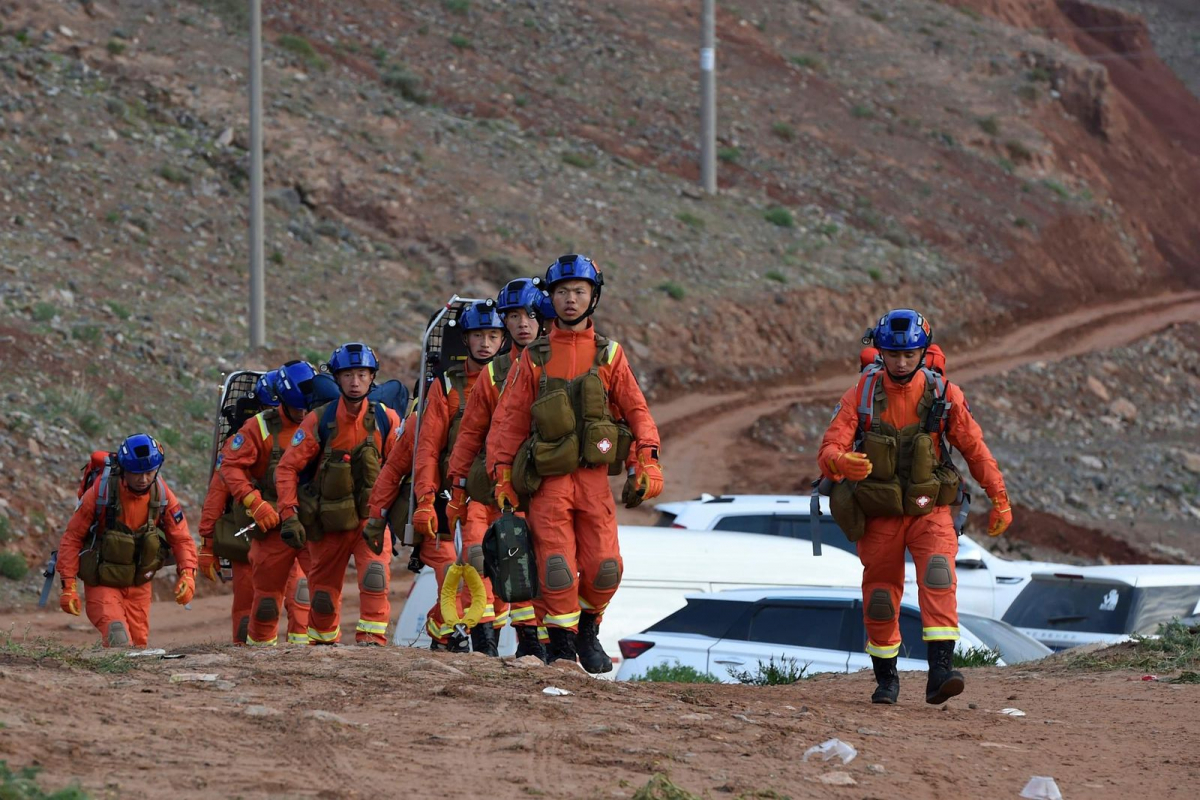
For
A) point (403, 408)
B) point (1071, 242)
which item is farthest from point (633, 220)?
point (403, 408)

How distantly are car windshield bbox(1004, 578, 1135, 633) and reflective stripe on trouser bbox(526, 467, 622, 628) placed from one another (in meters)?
6.53

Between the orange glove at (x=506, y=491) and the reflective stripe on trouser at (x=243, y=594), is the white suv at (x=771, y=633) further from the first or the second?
the reflective stripe on trouser at (x=243, y=594)

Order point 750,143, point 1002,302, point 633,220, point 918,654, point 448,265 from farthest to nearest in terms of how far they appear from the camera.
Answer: point 750,143, point 1002,302, point 633,220, point 448,265, point 918,654

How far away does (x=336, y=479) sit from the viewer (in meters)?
11.6

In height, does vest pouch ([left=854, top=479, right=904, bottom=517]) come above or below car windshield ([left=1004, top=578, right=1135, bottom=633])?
above

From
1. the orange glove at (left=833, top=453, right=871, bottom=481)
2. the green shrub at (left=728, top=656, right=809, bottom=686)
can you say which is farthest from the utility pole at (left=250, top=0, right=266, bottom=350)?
the orange glove at (left=833, top=453, right=871, bottom=481)

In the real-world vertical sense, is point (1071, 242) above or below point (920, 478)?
above

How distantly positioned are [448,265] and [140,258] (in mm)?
6421

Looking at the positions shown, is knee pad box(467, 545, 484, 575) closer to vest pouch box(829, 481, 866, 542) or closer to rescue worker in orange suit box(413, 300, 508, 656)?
rescue worker in orange suit box(413, 300, 508, 656)

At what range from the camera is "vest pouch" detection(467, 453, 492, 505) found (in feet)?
34.2

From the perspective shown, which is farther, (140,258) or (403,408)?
(140,258)

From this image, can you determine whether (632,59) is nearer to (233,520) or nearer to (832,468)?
(233,520)

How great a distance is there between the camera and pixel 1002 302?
138 ft

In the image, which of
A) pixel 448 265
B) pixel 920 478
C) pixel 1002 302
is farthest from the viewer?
pixel 1002 302
